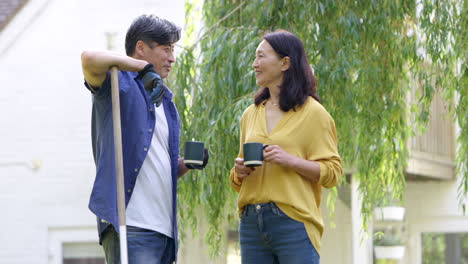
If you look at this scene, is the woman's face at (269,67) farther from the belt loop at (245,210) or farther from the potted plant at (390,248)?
the potted plant at (390,248)

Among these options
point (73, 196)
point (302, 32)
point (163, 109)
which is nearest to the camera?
point (163, 109)

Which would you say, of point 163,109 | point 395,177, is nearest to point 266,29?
point 395,177

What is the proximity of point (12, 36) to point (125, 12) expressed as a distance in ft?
4.54

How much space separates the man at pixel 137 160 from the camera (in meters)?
3.12

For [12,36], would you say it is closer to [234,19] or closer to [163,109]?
[234,19]

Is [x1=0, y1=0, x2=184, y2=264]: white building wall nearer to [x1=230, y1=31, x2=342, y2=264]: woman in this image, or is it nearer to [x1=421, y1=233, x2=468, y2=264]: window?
[x1=230, y1=31, x2=342, y2=264]: woman

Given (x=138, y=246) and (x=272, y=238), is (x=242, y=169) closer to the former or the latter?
(x=272, y=238)

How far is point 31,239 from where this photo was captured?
10367 mm

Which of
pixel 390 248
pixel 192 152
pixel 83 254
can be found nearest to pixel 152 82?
pixel 192 152

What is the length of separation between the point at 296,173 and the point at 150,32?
739 mm

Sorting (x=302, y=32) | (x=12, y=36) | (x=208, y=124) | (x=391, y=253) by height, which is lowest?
(x=391, y=253)

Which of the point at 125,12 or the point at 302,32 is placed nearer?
the point at 302,32

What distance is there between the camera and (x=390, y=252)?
1105 centimetres

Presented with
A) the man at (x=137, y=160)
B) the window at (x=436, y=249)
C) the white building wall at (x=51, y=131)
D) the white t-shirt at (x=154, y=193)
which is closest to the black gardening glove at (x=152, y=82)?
the man at (x=137, y=160)
